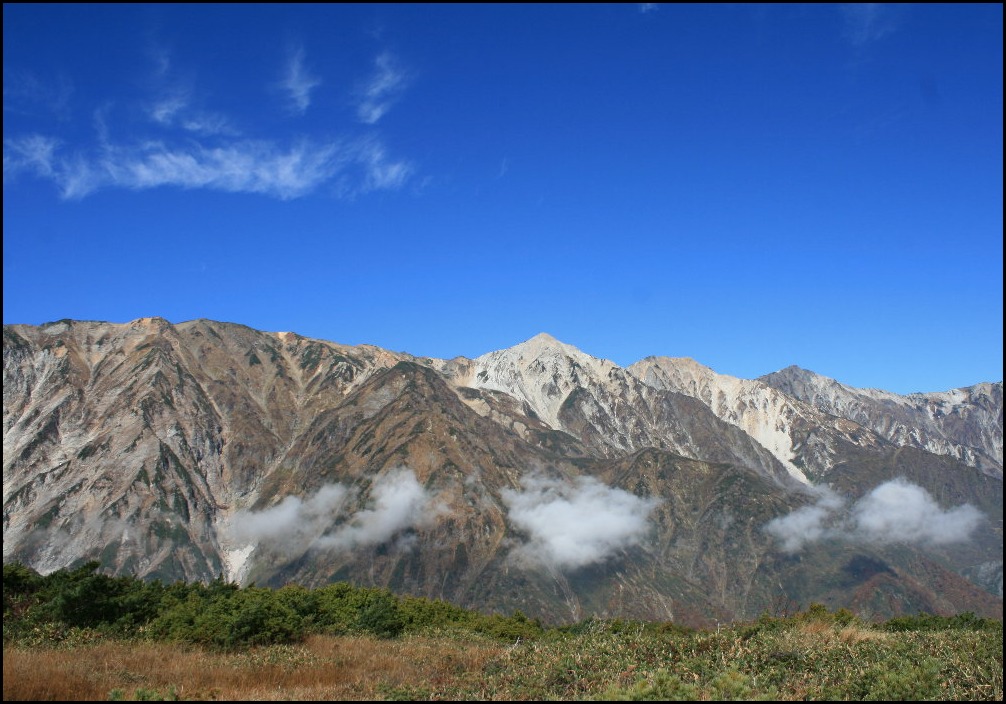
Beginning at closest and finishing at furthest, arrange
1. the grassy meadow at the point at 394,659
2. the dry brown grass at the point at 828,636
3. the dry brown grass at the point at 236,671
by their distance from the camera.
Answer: the grassy meadow at the point at 394,659 → the dry brown grass at the point at 236,671 → the dry brown grass at the point at 828,636

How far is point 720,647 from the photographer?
24.6m

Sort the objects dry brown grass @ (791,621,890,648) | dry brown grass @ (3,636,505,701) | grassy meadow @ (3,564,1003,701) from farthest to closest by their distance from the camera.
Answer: dry brown grass @ (791,621,890,648), dry brown grass @ (3,636,505,701), grassy meadow @ (3,564,1003,701)

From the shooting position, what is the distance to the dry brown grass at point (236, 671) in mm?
19797

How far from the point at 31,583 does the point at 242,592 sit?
34.5 ft

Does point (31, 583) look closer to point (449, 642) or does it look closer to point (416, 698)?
point (449, 642)

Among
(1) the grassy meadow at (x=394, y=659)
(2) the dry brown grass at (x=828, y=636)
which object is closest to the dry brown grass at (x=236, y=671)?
(1) the grassy meadow at (x=394, y=659)

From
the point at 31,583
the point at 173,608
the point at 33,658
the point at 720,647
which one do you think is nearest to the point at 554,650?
the point at 720,647

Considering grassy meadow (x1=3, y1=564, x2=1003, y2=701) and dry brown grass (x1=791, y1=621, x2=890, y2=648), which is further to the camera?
dry brown grass (x1=791, y1=621, x2=890, y2=648)

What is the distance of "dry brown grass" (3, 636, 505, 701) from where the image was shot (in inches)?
779

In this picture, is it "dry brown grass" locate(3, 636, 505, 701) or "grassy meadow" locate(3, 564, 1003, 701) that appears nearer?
"grassy meadow" locate(3, 564, 1003, 701)

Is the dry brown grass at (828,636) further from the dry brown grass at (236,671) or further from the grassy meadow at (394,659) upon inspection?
the dry brown grass at (236,671)

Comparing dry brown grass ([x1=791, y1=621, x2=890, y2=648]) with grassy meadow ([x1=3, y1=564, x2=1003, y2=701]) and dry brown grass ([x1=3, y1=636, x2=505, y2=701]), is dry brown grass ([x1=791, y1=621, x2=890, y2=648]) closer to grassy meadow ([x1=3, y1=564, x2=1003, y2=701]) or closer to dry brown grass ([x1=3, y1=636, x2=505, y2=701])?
grassy meadow ([x1=3, y1=564, x2=1003, y2=701])

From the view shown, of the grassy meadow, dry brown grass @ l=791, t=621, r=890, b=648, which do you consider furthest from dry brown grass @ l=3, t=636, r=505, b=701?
dry brown grass @ l=791, t=621, r=890, b=648

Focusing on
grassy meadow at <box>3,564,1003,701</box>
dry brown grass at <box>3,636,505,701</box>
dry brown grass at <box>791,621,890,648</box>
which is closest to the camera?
grassy meadow at <box>3,564,1003,701</box>
